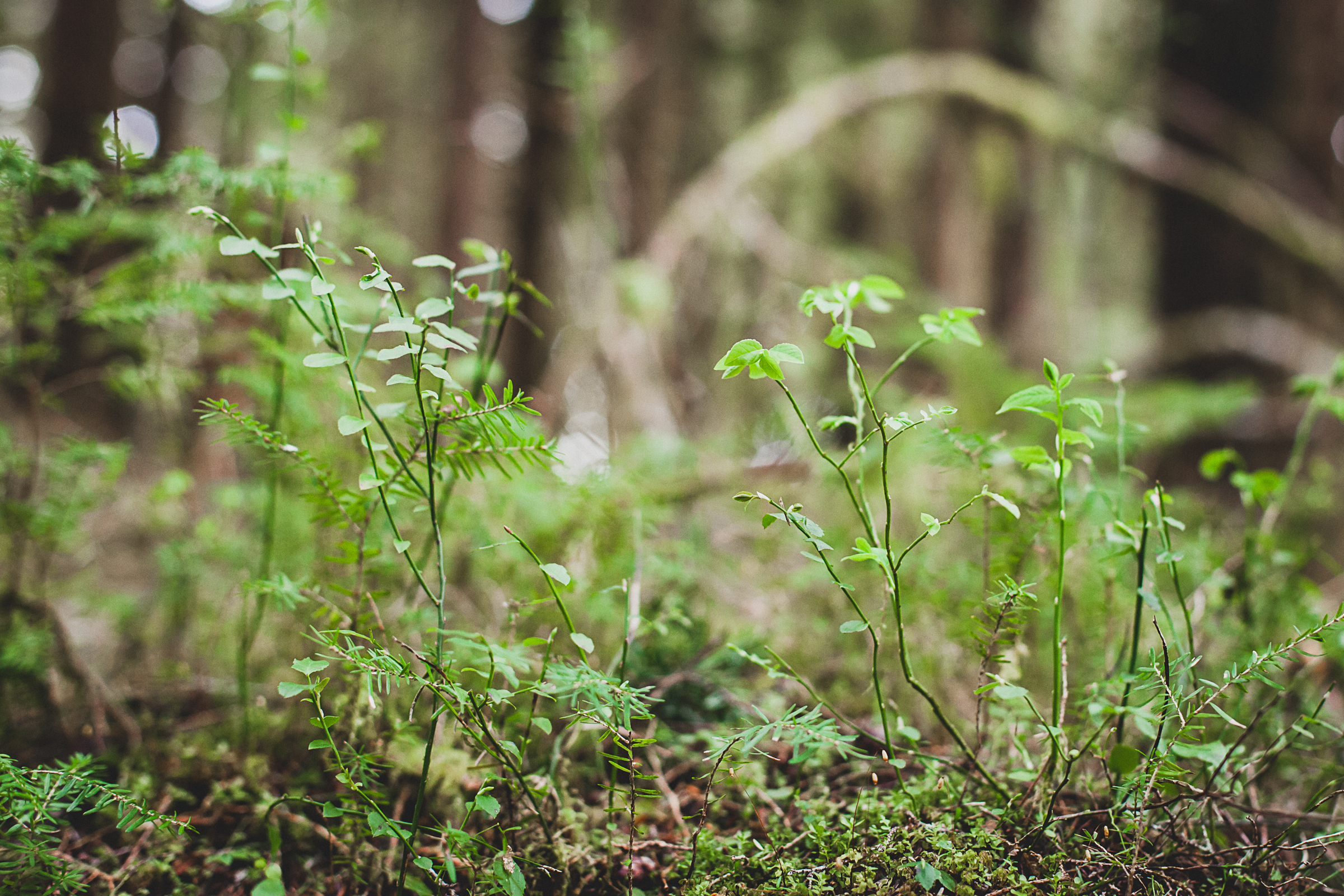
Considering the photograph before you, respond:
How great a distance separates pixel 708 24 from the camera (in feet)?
27.3

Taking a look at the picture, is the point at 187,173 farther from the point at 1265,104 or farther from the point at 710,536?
the point at 1265,104

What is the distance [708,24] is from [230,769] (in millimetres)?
9392

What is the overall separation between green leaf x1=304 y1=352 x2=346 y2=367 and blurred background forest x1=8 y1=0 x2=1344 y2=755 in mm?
449

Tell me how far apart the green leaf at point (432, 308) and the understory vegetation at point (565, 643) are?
0.10 feet

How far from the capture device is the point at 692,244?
4031 millimetres

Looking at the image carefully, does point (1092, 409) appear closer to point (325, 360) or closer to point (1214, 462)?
point (1214, 462)

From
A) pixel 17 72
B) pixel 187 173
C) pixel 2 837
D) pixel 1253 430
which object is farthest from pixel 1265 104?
pixel 17 72

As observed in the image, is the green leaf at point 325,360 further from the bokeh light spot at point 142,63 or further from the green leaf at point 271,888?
the bokeh light spot at point 142,63

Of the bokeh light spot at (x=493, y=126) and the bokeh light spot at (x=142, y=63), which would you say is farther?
the bokeh light spot at (x=142, y=63)

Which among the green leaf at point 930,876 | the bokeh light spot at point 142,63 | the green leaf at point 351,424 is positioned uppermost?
the bokeh light spot at point 142,63

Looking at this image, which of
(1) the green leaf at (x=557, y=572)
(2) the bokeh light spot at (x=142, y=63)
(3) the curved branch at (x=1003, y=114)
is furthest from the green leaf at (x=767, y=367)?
(2) the bokeh light spot at (x=142, y=63)

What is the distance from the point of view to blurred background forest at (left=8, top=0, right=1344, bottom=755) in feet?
6.30

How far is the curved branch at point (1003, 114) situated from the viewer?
145 inches

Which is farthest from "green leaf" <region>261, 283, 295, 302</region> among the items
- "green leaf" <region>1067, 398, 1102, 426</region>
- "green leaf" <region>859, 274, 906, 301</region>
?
"green leaf" <region>1067, 398, 1102, 426</region>
